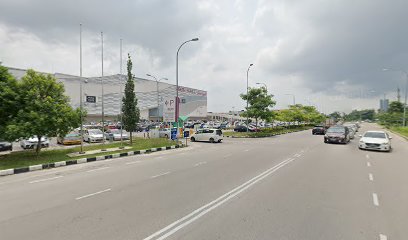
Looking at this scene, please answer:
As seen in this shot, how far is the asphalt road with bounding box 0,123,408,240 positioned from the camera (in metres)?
4.74

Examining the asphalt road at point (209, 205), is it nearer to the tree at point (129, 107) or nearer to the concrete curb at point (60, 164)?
the concrete curb at point (60, 164)

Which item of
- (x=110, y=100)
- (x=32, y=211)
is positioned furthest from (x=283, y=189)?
(x=110, y=100)

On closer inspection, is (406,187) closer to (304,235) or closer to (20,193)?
(304,235)


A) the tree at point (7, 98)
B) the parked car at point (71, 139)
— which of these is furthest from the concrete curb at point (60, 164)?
the parked car at point (71, 139)

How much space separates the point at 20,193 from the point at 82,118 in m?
9.90

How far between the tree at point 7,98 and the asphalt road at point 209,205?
19.5 feet

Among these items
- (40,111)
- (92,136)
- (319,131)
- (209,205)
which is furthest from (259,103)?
(209,205)

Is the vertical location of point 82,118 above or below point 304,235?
above

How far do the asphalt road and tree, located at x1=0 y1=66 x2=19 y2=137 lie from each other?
5956 mm

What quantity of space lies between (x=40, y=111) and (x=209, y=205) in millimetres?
12874

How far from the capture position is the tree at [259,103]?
37625mm

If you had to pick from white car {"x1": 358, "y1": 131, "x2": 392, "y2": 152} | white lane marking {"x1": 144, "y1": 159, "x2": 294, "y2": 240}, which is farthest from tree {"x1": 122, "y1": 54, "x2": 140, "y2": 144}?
white car {"x1": 358, "y1": 131, "x2": 392, "y2": 152}

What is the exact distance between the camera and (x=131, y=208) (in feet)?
19.8

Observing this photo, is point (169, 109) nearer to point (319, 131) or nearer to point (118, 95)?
point (319, 131)
